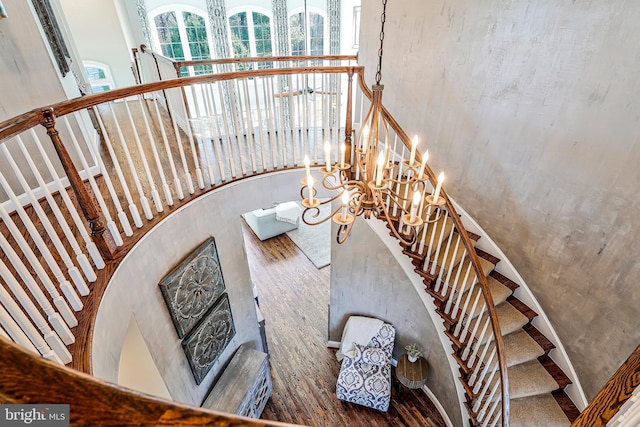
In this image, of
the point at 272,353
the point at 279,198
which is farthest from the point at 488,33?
the point at 272,353

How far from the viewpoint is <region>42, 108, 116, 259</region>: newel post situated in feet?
5.16

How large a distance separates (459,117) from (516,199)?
3.17ft

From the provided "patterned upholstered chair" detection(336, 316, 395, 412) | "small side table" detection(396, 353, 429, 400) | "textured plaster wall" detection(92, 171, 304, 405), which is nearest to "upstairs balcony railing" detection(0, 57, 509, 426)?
"textured plaster wall" detection(92, 171, 304, 405)

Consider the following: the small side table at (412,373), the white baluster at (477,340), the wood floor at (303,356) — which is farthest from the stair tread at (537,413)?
the wood floor at (303,356)

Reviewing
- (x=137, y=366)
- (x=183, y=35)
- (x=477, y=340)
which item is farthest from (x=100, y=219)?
(x=183, y=35)

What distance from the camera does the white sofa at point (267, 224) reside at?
747cm

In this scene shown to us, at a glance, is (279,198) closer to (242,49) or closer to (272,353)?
(272,353)

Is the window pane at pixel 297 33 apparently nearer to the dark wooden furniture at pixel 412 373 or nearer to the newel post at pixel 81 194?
the newel post at pixel 81 194

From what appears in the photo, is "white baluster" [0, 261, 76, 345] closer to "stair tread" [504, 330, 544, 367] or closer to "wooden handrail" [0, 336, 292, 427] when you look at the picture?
"wooden handrail" [0, 336, 292, 427]

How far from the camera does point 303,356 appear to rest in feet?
16.2

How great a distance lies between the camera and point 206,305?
329 centimetres

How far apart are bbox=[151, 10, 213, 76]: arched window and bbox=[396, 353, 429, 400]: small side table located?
658 centimetres

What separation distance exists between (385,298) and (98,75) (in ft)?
23.6

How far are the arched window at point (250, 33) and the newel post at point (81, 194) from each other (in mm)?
6456
